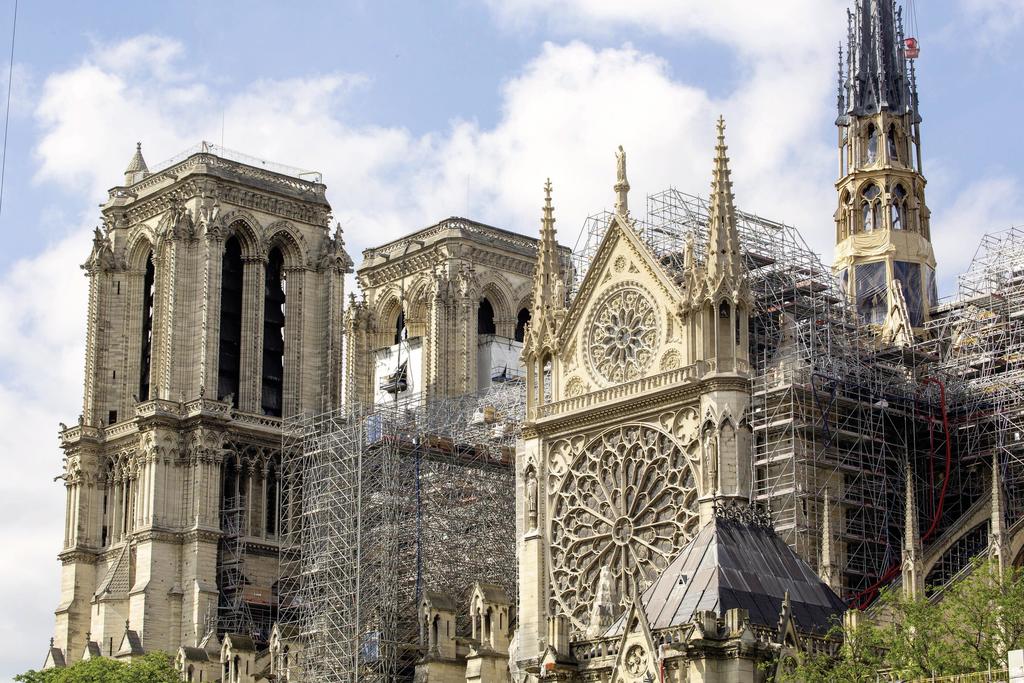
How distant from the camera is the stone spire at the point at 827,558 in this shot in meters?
48.4

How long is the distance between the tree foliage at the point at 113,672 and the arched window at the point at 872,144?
92.0 feet

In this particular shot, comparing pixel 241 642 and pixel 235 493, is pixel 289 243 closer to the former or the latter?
pixel 235 493

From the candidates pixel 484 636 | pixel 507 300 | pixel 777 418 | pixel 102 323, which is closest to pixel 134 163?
pixel 102 323

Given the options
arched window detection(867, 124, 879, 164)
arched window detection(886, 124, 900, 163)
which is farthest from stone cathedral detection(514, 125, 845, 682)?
arched window detection(886, 124, 900, 163)

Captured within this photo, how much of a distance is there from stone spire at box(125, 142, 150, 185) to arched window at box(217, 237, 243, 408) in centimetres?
574

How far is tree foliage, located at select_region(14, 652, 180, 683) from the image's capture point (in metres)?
66.9

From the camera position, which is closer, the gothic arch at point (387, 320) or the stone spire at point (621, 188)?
the stone spire at point (621, 188)

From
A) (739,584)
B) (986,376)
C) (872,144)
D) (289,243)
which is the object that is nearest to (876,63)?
(872,144)

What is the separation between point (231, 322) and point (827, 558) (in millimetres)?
36144

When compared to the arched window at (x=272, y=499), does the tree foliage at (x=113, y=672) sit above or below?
below

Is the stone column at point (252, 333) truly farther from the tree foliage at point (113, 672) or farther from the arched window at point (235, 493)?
the tree foliage at point (113, 672)

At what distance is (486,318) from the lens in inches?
3282

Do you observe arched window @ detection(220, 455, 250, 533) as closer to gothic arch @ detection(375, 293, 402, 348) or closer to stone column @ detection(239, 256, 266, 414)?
stone column @ detection(239, 256, 266, 414)

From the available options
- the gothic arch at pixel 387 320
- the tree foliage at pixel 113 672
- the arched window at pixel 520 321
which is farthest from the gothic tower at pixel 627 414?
the gothic arch at pixel 387 320
